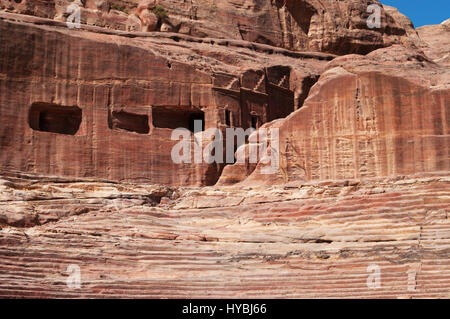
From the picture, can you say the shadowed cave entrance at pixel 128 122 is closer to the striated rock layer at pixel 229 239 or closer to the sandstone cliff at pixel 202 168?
the sandstone cliff at pixel 202 168

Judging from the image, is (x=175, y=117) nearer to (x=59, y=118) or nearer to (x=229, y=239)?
(x=59, y=118)

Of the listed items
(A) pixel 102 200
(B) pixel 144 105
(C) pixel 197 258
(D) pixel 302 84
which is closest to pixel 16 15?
(B) pixel 144 105

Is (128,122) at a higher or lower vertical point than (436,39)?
lower

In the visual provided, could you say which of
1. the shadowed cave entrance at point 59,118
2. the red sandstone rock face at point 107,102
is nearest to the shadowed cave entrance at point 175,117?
the red sandstone rock face at point 107,102

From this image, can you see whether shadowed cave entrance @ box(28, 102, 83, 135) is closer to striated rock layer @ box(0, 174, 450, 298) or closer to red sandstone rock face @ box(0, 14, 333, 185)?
red sandstone rock face @ box(0, 14, 333, 185)

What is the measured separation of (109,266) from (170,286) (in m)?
1.87

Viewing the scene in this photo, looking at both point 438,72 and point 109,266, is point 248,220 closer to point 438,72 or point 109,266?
point 109,266

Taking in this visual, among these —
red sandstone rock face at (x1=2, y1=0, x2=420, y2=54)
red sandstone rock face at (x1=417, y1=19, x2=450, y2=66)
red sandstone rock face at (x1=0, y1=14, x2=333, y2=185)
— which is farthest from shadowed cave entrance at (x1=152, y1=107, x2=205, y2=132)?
red sandstone rock face at (x1=417, y1=19, x2=450, y2=66)

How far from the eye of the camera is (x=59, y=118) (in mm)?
27391

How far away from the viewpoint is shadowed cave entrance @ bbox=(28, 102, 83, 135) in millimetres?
27078

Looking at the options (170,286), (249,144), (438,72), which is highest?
(438,72)

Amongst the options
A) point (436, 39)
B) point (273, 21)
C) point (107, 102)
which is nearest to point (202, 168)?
point (107, 102)

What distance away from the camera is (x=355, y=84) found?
24.8 metres

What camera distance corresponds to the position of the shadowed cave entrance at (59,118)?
2708 centimetres
